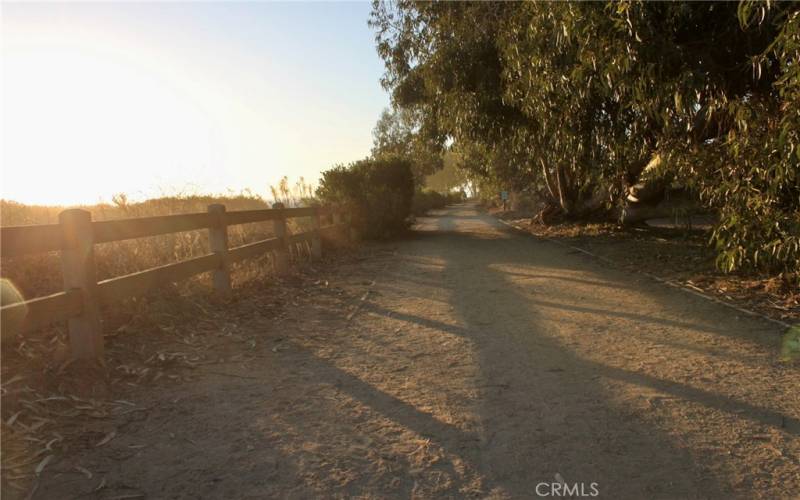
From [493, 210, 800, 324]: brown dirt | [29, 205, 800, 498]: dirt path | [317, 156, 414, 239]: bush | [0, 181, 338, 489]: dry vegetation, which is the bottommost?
[493, 210, 800, 324]: brown dirt

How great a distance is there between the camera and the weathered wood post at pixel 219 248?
6.98 metres

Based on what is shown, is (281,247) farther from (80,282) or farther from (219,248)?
(80,282)

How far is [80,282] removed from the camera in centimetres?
438

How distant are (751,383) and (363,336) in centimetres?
330

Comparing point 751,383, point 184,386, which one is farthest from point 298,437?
point 751,383

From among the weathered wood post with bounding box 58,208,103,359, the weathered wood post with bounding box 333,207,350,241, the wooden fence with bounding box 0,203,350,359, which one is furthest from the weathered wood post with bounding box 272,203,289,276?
the weathered wood post with bounding box 58,208,103,359

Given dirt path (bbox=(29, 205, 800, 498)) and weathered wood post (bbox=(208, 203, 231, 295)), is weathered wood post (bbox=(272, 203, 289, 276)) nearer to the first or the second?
weathered wood post (bbox=(208, 203, 231, 295))

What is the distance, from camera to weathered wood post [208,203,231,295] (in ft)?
22.9

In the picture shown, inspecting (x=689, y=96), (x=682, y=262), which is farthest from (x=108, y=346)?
(x=682, y=262)

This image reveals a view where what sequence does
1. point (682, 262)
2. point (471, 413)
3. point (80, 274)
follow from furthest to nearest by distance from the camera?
point (682, 262) < point (80, 274) < point (471, 413)

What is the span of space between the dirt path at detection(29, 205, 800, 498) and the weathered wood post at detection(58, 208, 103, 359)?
32.3 inches

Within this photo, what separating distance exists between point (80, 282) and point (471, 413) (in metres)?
3.10

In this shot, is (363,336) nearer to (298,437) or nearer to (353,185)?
(298,437)

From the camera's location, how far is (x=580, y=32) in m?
7.09
